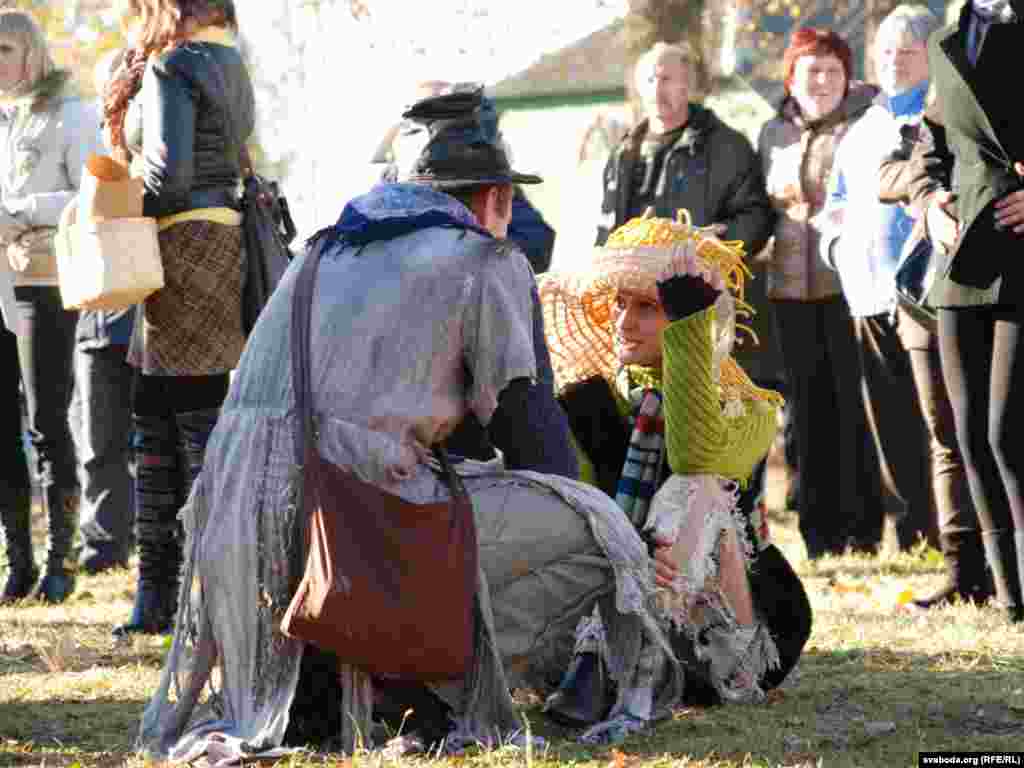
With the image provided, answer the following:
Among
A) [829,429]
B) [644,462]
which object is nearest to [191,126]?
[644,462]

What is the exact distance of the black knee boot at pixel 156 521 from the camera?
694 centimetres

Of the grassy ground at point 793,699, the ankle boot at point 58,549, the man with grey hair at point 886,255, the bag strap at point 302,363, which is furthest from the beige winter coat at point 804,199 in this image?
the bag strap at point 302,363

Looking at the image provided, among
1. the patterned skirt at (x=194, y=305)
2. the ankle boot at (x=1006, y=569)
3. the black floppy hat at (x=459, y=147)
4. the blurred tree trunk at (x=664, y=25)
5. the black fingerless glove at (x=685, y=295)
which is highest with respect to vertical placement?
the blurred tree trunk at (x=664, y=25)

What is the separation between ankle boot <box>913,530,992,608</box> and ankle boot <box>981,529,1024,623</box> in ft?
1.58

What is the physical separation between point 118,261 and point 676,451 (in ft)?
7.33

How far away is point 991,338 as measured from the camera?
21.4ft

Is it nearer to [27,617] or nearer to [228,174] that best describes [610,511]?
[228,174]

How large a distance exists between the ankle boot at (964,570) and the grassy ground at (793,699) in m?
0.16

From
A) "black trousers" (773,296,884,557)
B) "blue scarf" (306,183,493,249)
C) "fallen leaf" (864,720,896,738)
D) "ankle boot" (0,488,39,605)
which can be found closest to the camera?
"blue scarf" (306,183,493,249)

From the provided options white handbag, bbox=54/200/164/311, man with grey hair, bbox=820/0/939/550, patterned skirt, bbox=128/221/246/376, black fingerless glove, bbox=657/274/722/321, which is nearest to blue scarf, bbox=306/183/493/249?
black fingerless glove, bbox=657/274/722/321

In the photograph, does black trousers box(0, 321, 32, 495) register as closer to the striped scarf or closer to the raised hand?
the striped scarf

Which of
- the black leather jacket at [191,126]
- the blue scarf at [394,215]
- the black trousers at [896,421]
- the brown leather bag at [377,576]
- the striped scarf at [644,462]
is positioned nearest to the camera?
the brown leather bag at [377,576]

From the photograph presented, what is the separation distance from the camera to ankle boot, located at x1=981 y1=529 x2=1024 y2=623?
666 cm

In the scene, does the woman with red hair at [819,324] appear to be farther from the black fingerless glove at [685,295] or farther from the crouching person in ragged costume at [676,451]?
the black fingerless glove at [685,295]
